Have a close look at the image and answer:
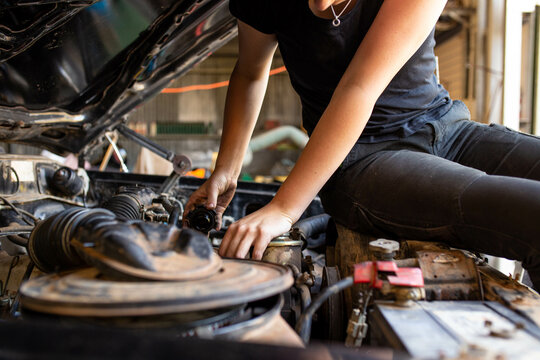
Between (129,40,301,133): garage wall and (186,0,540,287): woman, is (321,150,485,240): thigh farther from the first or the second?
(129,40,301,133): garage wall

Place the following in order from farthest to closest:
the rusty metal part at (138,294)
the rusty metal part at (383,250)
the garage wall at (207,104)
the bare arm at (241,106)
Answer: the garage wall at (207,104), the bare arm at (241,106), the rusty metal part at (383,250), the rusty metal part at (138,294)

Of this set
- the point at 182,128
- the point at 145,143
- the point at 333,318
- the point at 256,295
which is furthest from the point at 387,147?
the point at 182,128

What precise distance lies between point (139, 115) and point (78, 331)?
12.9 meters

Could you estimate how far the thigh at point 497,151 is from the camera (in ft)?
4.04

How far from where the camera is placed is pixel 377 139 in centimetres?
135

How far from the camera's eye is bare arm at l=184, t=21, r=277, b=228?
161 cm

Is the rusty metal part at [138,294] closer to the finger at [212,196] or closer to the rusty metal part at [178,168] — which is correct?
the finger at [212,196]

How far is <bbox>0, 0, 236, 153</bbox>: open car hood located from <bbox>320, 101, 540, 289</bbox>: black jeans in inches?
35.1

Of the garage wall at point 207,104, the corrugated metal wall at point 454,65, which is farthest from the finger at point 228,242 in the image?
the garage wall at point 207,104

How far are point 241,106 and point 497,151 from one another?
87 cm

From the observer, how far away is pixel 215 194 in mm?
1521

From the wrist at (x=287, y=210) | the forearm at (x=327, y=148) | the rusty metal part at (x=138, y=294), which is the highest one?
the forearm at (x=327, y=148)

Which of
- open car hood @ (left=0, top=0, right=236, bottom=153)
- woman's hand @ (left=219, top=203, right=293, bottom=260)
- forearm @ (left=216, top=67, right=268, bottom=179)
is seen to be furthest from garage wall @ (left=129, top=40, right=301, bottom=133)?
woman's hand @ (left=219, top=203, right=293, bottom=260)

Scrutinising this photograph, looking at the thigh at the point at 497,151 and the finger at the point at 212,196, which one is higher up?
the thigh at the point at 497,151
